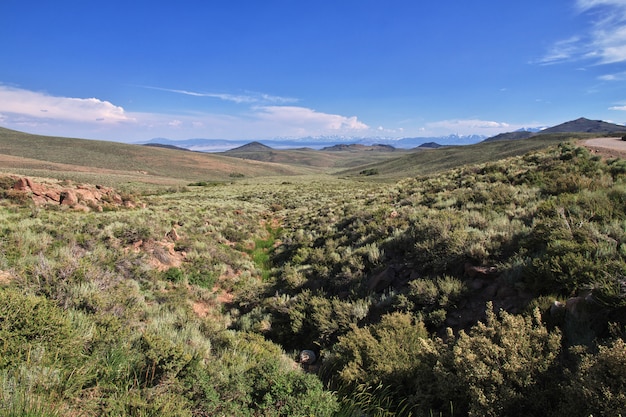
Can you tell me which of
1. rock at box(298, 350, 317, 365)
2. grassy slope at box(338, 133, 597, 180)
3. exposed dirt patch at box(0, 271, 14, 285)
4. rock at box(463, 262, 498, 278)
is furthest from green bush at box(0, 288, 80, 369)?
grassy slope at box(338, 133, 597, 180)

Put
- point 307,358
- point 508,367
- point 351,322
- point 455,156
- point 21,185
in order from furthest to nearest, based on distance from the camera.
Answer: point 455,156 < point 21,185 < point 351,322 < point 307,358 < point 508,367

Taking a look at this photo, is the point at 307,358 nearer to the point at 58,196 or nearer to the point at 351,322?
the point at 351,322

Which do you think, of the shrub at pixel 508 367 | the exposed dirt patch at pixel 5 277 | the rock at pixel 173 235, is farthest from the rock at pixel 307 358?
the rock at pixel 173 235

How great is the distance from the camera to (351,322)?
610cm

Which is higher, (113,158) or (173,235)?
(113,158)

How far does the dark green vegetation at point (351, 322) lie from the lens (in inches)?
124

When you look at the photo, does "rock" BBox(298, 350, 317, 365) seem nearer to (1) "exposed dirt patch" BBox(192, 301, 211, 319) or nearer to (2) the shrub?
(2) the shrub

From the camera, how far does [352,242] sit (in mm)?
10734

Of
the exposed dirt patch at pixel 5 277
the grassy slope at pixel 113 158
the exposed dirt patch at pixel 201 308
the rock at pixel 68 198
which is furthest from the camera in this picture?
the grassy slope at pixel 113 158

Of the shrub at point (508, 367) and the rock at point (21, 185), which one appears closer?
the shrub at point (508, 367)

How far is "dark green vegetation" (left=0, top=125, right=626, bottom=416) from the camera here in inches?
124

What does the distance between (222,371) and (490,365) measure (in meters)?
3.25

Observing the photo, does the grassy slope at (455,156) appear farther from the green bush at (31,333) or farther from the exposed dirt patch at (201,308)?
the green bush at (31,333)

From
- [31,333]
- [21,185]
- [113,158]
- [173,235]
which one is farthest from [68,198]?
[113,158]
